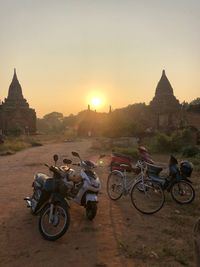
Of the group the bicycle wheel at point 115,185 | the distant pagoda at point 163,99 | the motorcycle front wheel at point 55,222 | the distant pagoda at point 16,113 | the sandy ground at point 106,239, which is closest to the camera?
the sandy ground at point 106,239

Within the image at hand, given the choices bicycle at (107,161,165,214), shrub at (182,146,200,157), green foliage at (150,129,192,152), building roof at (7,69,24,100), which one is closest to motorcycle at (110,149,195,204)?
bicycle at (107,161,165,214)

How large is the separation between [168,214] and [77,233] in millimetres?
2107

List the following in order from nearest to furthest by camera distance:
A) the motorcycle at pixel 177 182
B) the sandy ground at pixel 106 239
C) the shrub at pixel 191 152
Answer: the sandy ground at pixel 106 239
the motorcycle at pixel 177 182
the shrub at pixel 191 152

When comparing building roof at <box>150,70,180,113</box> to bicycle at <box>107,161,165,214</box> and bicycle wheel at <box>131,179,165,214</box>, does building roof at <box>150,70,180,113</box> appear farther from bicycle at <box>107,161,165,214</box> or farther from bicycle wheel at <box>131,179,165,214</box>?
bicycle wheel at <box>131,179,165,214</box>

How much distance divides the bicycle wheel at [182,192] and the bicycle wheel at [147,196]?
2.37ft

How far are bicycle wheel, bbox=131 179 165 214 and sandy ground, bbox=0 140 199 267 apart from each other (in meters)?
0.15

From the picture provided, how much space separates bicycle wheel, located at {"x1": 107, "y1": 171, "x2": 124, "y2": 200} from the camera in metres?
8.31

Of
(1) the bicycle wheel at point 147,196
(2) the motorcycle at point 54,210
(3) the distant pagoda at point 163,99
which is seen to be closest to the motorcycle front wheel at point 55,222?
(2) the motorcycle at point 54,210

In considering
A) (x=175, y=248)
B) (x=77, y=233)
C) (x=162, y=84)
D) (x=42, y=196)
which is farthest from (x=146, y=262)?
(x=162, y=84)

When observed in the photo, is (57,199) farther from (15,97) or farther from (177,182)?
(15,97)

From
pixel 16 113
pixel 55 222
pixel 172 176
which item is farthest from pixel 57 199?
pixel 16 113

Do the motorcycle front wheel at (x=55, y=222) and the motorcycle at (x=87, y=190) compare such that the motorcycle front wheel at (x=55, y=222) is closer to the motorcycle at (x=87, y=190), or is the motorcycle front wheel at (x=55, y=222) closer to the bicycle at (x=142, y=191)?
the motorcycle at (x=87, y=190)

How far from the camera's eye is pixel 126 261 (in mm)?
5059

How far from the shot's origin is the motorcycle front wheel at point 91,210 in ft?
21.5
